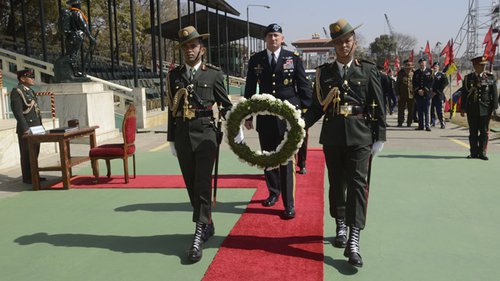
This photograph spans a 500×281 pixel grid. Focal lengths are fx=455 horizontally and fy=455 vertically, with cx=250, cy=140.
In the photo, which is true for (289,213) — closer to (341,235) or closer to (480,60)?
(341,235)

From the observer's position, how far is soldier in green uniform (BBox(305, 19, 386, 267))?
151 inches

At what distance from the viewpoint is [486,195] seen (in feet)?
19.5

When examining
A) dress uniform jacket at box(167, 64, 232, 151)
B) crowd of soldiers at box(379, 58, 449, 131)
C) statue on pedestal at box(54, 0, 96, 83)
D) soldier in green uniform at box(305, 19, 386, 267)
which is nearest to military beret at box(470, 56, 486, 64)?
crowd of soldiers at box(379, 58, 449, 131)

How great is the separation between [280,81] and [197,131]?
1412 millimetres

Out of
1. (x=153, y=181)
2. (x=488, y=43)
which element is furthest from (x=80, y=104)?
(x=488, y=43)

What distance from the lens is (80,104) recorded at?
35.9 ft

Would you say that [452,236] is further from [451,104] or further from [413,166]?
[451,104]

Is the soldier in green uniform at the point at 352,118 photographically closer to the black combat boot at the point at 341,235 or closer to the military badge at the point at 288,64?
the black combat boot at the point at 341,235

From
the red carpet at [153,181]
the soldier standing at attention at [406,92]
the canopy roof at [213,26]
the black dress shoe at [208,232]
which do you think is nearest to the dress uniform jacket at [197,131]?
the black dress shoe at [208,232]

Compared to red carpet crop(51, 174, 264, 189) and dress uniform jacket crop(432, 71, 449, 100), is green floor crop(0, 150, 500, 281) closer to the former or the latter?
red carpet crop(51, 174, 264, 189)

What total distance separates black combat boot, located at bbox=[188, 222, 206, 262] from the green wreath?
2.63ft

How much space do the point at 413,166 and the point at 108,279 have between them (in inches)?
235

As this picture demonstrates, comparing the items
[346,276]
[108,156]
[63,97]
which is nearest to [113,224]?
[108,156]

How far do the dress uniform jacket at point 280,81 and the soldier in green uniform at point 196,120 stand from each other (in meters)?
0.94
